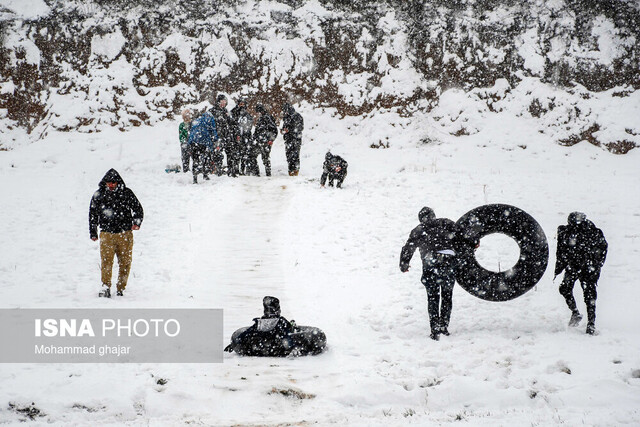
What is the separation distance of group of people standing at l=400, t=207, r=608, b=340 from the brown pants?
16.2ft

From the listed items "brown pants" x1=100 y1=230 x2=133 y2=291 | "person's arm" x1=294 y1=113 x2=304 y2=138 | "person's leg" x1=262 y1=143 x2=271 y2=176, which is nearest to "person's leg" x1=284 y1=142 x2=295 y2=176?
"person's arm" x1=294 y1=113 x2=304 y2=138

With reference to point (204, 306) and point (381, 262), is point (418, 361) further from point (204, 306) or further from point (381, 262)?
point (381, 262)

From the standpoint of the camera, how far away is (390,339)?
695 centimetres

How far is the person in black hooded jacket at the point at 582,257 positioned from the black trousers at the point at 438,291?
1.70 m

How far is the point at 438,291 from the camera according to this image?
23.2ft

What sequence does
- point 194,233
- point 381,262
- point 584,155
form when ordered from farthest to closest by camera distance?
point 584,155 < point 194,233 < point 381,262

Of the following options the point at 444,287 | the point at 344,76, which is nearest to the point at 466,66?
the point at 344,76

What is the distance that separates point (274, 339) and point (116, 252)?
12.0ft

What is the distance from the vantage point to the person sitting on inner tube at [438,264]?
6973 millimetres

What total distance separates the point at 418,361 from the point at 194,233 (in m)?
7.07

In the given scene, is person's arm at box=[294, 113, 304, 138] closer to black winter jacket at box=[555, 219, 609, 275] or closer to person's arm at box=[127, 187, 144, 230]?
person's arm at box=[127, 187, 144, 230]

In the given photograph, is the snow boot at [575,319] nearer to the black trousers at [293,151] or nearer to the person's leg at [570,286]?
the person's leg at [570,286]

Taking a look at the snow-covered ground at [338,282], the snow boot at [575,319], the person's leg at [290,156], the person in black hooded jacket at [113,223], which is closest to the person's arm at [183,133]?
the snow-covered ground at [338,282]


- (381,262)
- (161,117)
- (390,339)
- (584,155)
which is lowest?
(390,339)
